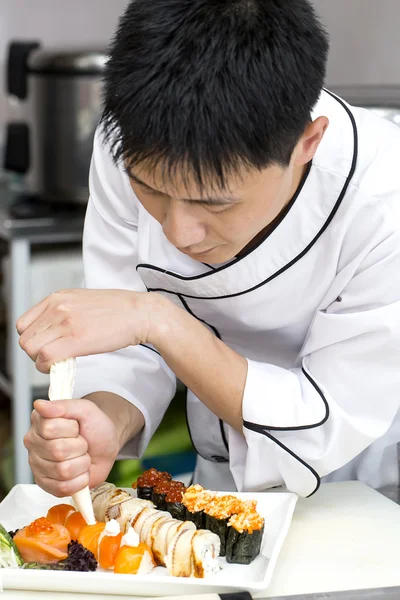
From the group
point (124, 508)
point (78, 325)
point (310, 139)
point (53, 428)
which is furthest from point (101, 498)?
point (310, 139)

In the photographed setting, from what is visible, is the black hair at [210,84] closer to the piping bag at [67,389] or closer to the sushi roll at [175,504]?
the piping bag at [67,389]

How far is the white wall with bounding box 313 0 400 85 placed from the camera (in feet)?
8.04

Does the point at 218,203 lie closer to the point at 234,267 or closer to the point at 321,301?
the point at 234,267

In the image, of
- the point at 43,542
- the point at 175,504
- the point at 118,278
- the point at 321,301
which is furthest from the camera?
the point at 118,278

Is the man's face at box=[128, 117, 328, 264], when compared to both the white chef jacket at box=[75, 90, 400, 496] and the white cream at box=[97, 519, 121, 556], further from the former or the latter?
the white cream at box=[97, 519, 121, 556]

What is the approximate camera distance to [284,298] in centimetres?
132

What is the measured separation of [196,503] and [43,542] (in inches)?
8.2

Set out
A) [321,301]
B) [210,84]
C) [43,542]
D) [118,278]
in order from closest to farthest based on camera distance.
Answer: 1. [210,84]
2. [43,542]
3. [321,301]
4. [118,278]

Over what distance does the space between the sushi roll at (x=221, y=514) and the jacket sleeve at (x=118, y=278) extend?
0.92 ft

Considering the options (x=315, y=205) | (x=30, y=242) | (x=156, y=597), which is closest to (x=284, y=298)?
(x=315, y=205)

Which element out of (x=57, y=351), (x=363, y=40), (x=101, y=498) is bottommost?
(x=101, y=498)

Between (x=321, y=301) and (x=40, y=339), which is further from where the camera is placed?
(x=321, y=301)

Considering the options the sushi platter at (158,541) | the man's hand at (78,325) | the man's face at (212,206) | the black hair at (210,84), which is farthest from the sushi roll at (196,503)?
the black hair at (210,84)

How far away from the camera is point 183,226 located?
104 centimetres
